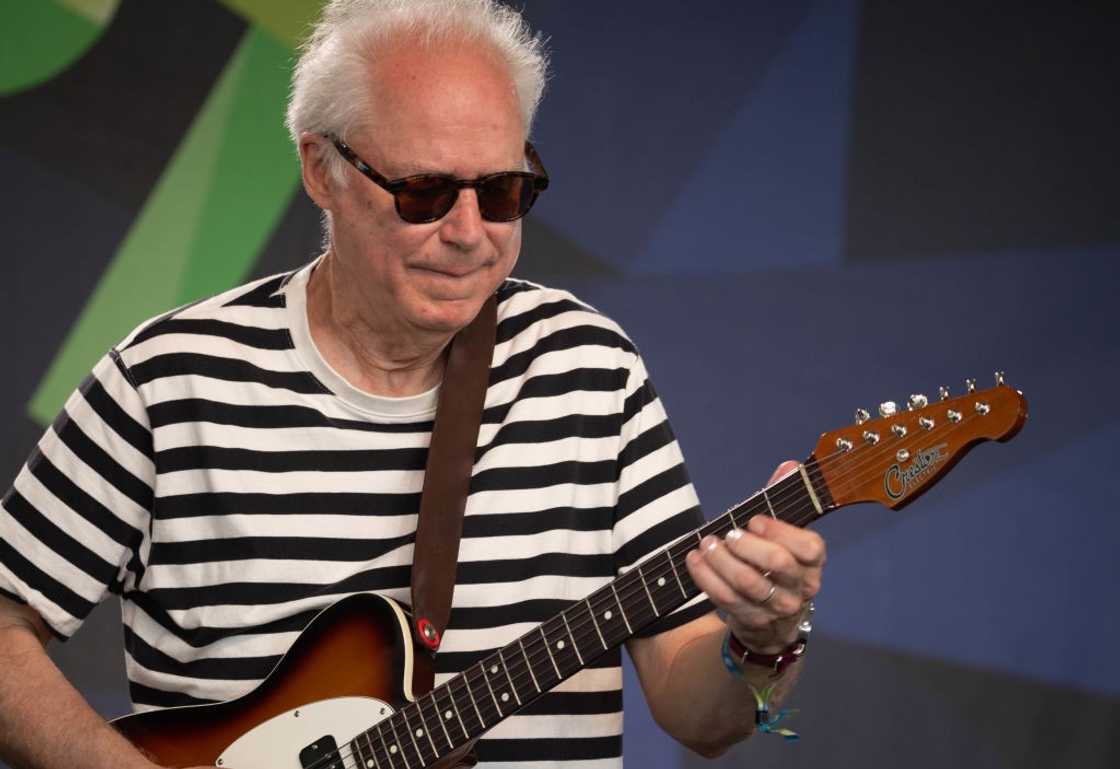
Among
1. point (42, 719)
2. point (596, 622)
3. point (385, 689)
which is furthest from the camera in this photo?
point (42, 719)

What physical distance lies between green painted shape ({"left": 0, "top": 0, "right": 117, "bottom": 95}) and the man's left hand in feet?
8.79

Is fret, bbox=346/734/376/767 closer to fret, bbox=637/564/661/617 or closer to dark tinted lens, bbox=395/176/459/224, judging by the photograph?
fret, bbox=637/564/661/617

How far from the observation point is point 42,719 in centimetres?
216

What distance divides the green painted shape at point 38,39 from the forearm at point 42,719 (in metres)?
1.99

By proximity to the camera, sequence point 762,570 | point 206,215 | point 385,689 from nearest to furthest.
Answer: point 762,570
point 385,689
point 206,215

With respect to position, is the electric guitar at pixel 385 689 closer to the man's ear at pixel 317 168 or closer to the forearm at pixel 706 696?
the forearm at pixel 706 696

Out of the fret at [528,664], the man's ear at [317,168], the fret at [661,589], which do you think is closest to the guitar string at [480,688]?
the fret at [528,664]

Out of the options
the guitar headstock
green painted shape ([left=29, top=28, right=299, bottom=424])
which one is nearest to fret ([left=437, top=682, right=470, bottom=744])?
the guitar headstock

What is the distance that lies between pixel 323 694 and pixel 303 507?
1.03 ft

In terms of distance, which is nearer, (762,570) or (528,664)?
(762,570)

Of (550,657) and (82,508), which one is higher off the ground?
(550,657)

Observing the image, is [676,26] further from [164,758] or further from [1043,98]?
[164,758]

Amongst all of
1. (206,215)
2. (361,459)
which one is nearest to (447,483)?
(361,459)

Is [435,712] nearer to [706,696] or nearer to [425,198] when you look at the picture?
[706,696]
